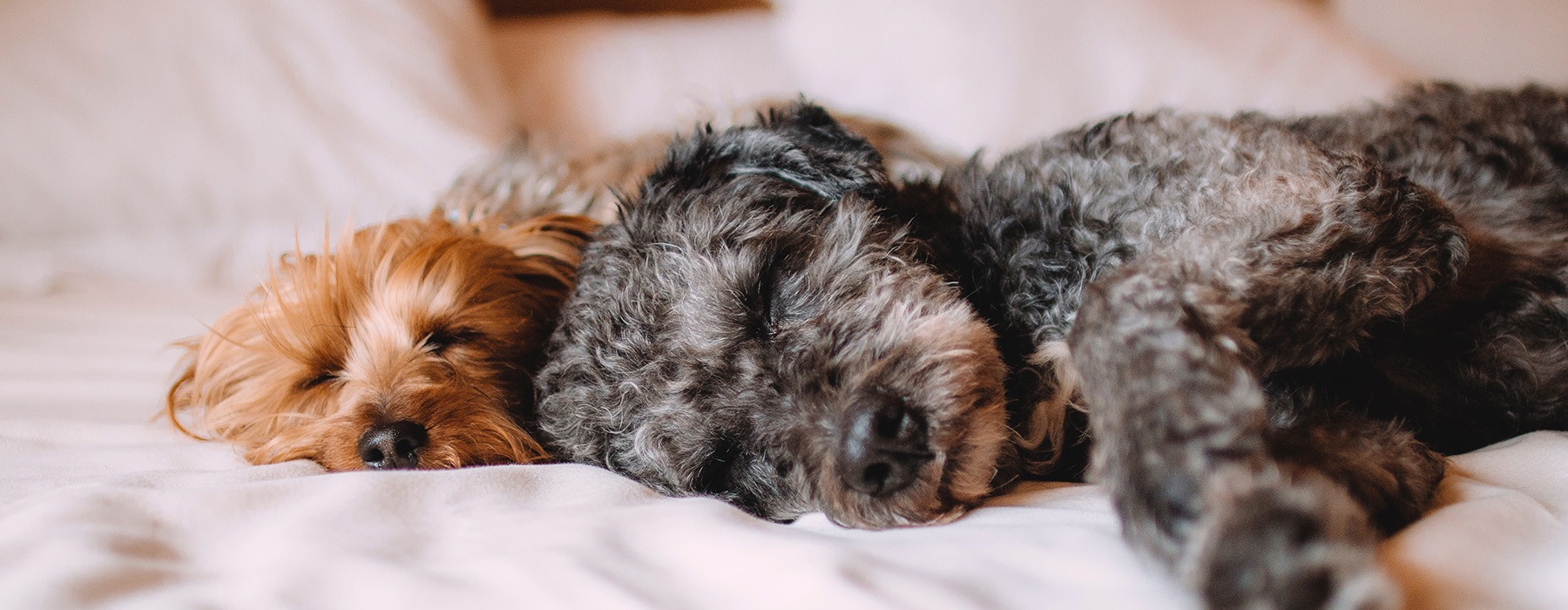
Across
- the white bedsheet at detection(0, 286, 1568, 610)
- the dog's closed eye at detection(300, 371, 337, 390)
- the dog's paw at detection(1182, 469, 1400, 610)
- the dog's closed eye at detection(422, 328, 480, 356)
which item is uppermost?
the dog's paw at detection(1182, 469, 1400, 610)

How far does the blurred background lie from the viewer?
106 inches

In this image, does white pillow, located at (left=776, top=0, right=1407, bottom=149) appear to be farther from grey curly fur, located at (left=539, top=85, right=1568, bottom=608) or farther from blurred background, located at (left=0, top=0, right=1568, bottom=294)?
grey curly fur, located at (left=539, top=85, right=1568, bottom=608)

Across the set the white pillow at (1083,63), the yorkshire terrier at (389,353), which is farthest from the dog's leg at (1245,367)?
the white pillow at (1083,63)

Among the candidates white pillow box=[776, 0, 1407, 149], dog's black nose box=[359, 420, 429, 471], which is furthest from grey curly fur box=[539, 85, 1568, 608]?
white pillow box=[776, 0, 1407, 149]

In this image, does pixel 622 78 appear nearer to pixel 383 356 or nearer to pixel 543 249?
pixel 543 249

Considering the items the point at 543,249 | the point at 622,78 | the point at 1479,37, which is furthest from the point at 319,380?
the point at 1479,37

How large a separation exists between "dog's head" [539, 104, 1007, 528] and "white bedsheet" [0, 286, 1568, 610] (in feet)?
0.30

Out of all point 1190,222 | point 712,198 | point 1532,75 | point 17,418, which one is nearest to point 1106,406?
point 1190,222

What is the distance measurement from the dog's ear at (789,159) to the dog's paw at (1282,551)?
96 centimetres

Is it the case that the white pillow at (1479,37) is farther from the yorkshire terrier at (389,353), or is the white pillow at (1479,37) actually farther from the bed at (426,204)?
the yorkshire terrier at (389,353)

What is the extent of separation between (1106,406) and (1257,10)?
8.33 ft

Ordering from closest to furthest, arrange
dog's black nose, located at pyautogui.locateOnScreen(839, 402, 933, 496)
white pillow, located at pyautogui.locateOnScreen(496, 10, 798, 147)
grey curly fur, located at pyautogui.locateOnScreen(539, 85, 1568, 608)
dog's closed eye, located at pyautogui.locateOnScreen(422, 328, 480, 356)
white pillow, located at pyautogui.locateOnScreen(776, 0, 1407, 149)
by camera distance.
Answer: grey curly fur, located at pyautogui.locateOnScreen(539, 85, 1568, 608) < dog's black nose, located at pyautogui.locateOnScreen(839, 402, 933, 496) < dog's closed eye, located at pyautogui.locateOnScreen(422, 328, 480, 356) < white pillow, located at pyautogui.locateOnScreen(776, 0, 1407, 149) < white pillow, located at pyautogui.locateOnScreen(496, 10, 798, 147)

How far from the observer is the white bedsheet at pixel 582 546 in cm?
99

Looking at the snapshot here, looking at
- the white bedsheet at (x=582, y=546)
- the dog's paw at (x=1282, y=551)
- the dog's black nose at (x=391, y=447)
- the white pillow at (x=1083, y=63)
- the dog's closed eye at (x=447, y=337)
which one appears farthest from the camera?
the white pillow at (x=1083, y=63)
